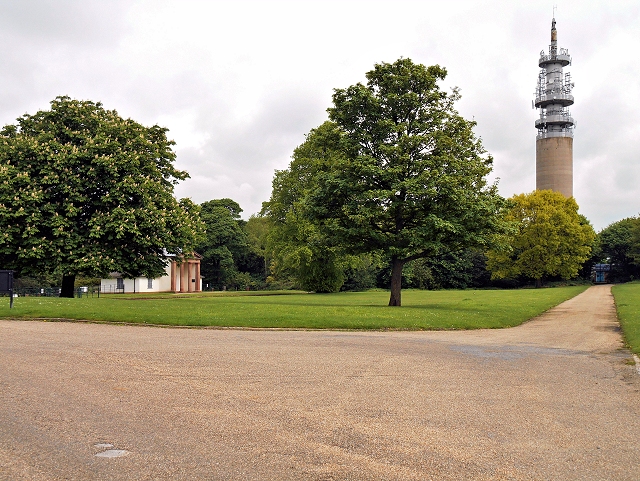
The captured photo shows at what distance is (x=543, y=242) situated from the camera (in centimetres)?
7581

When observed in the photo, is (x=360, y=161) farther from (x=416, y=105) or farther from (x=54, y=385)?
(x=54, y=385)

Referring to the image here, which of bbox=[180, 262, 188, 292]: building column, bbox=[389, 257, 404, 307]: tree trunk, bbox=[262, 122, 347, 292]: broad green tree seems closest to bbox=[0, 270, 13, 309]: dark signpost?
bbox=[389, 257, 404, 307]: tree trunk

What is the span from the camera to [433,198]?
28719mm

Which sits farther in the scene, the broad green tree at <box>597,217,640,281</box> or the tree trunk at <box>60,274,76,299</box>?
the broad green tree at <box>597,217,640,281</box>

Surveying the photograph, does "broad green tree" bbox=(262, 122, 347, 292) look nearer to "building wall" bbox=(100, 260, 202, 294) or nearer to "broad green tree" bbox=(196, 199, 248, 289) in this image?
"building wall" bbox=(100, 260, 202, 294)

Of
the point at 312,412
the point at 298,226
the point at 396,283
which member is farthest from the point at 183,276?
the point at 312,412

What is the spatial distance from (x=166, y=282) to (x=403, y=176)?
167ft

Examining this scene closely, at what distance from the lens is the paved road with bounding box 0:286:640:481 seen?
5773mm

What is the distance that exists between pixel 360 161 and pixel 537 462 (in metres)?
23.3

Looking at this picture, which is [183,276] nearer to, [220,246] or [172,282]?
[172,282]

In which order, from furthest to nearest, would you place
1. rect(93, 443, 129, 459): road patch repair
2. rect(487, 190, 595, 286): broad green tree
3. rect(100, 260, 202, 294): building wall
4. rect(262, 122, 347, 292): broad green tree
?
rect(487, 190, 595, 286): broad green tree → rect(100, 260, 202, 294): building wall → rect(262, 122, 347, 292): broad green tree → rect(93, 443, 129, 459): road patch repair

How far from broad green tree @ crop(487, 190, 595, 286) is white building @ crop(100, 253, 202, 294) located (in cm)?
3921

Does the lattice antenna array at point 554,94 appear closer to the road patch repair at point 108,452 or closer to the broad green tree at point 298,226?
the broad green tree at point 298,226

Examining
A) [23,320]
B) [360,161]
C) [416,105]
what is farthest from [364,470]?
[416,105]
